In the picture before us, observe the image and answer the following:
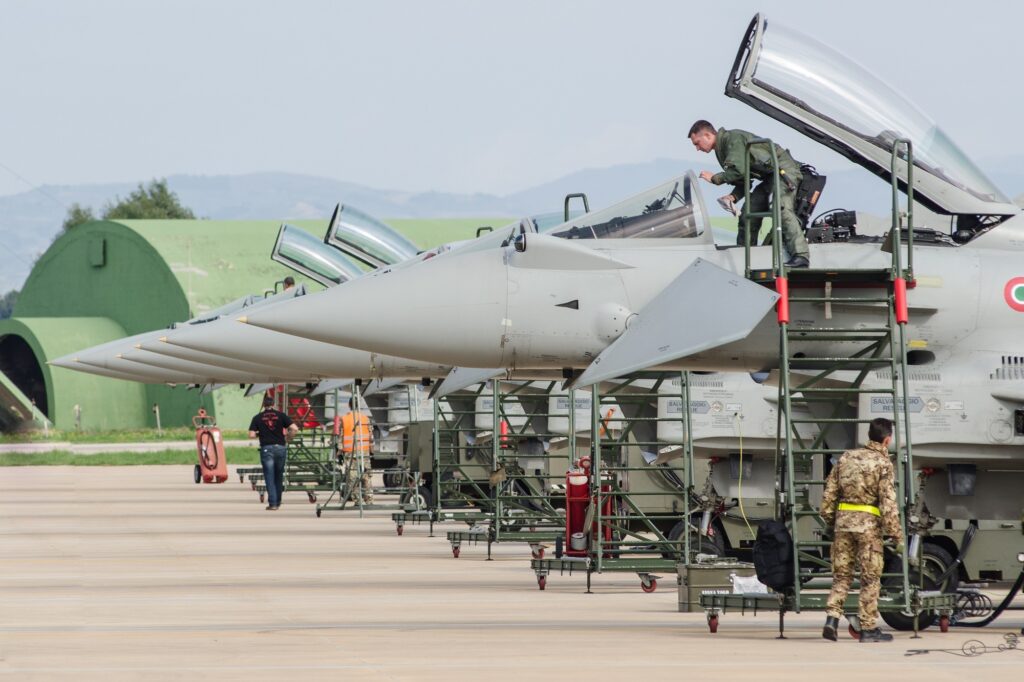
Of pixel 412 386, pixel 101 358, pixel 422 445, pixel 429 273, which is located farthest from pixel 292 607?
pixel 101 358

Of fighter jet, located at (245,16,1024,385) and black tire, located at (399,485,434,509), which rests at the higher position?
fighter jet, located at (245,16,1024,385)

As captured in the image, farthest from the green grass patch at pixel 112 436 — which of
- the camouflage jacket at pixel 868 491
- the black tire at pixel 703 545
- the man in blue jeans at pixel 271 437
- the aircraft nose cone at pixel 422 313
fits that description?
the camouflage jacket at pixel 868 491

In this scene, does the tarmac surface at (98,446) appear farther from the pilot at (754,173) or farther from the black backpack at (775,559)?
the black backpack at (775,559)

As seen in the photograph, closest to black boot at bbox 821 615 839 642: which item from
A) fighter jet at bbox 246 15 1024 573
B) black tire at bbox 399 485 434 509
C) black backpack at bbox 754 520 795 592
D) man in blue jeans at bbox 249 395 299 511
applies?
black backpack at bbox 754 520 795 592

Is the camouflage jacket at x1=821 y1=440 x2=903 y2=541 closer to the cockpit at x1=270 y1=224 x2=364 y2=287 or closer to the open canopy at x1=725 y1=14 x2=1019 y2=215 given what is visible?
the open canopy at x1=725 y1=14 x2=1019 y2=215

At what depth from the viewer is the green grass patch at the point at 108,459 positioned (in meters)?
45.5

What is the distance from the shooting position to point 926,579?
12922 mm

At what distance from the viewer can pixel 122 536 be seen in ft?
73.0

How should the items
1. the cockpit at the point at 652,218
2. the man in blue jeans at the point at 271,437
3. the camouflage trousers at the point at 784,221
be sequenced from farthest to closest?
the man in blue jeans at the point at 271,437
the cockpit at the point at 652,218
the camouflage trousers at the point at 784,221

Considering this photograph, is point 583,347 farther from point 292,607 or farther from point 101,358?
point 101,358

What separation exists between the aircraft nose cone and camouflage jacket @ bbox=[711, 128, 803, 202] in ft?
6.15

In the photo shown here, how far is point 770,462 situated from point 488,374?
3.50 metres

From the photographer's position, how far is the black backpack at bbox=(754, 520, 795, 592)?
11.1 meters

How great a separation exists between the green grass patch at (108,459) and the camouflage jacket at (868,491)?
3535cm
